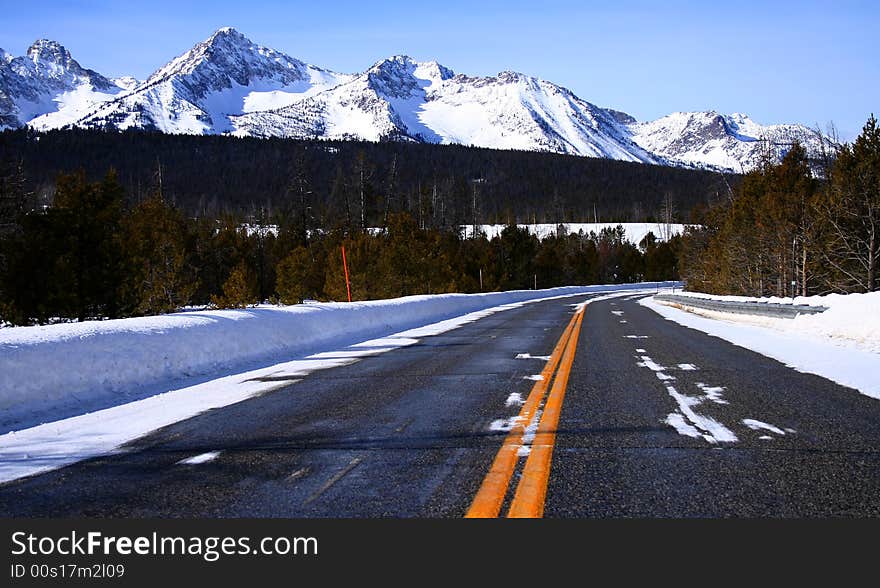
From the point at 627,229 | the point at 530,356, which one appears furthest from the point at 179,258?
the point at 627,229

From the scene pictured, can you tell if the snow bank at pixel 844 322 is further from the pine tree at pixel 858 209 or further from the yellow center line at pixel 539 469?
the pine tree at pixel 858 209

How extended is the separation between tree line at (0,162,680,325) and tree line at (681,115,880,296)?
70.9ft

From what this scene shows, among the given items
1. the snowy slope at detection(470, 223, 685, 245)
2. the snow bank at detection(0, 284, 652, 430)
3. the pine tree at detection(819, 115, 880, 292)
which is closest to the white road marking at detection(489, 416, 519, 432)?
the snow bank at detection(0, 284, 652, 430)

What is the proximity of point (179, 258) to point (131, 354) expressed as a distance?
75.2 feet

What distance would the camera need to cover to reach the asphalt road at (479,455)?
135 inches

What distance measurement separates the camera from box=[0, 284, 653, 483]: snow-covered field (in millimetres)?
5473

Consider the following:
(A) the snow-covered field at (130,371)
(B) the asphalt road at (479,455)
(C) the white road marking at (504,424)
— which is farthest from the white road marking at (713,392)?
(A) the snow-covered field at (130,371)

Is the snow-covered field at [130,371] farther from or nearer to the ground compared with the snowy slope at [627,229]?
nearer to the ground

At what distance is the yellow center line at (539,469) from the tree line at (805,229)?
20973mm

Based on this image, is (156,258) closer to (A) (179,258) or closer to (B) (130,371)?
(A) (179,258)

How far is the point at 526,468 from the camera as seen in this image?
4.05 m

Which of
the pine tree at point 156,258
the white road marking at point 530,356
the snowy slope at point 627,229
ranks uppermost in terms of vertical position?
the snowy slope at point 627,229

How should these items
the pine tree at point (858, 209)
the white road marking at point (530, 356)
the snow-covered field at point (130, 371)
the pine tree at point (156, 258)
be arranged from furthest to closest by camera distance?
the pine tree at point (156, 258)
the pine tree at point (858, 209)
the white road marking at point (530, 356)
the snow-covered field at point (130, 371)

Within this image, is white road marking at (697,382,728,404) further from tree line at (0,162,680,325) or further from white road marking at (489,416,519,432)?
tree line at (0,162,680,325)
